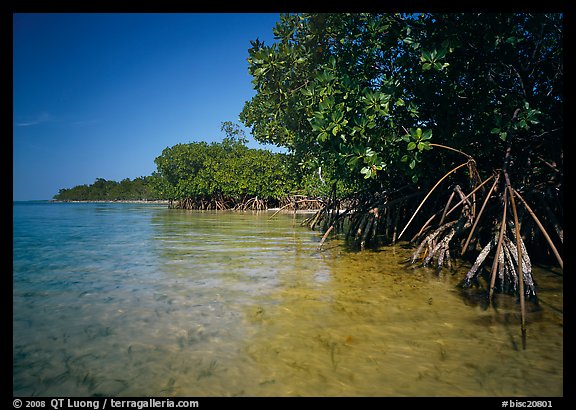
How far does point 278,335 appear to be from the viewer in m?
2.84

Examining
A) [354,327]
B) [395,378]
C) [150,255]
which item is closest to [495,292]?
[354,327]

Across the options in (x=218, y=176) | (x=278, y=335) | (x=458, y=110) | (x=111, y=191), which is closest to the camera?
(x=278, y=335)

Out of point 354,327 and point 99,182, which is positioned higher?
point 99,182

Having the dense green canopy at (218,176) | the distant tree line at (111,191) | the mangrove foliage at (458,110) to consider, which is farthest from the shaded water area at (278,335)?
the distant tree line at (111,191)

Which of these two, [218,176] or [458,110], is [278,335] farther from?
[218,176]

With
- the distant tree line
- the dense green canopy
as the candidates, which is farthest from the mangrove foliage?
the distant tree line

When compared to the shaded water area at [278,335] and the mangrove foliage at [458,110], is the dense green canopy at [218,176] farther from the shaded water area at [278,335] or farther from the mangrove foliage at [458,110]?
the shaded water area at [278,335]

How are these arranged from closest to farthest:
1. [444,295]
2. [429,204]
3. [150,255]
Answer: [444,295]
[150,255]
[429,204]

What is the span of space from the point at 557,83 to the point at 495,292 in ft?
11.4

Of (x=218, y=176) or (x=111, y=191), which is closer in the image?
(x=218, y=176)

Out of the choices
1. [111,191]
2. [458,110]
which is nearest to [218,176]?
[458,110]

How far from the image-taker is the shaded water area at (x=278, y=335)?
214 cm

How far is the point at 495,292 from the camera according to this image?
3.94 metres
